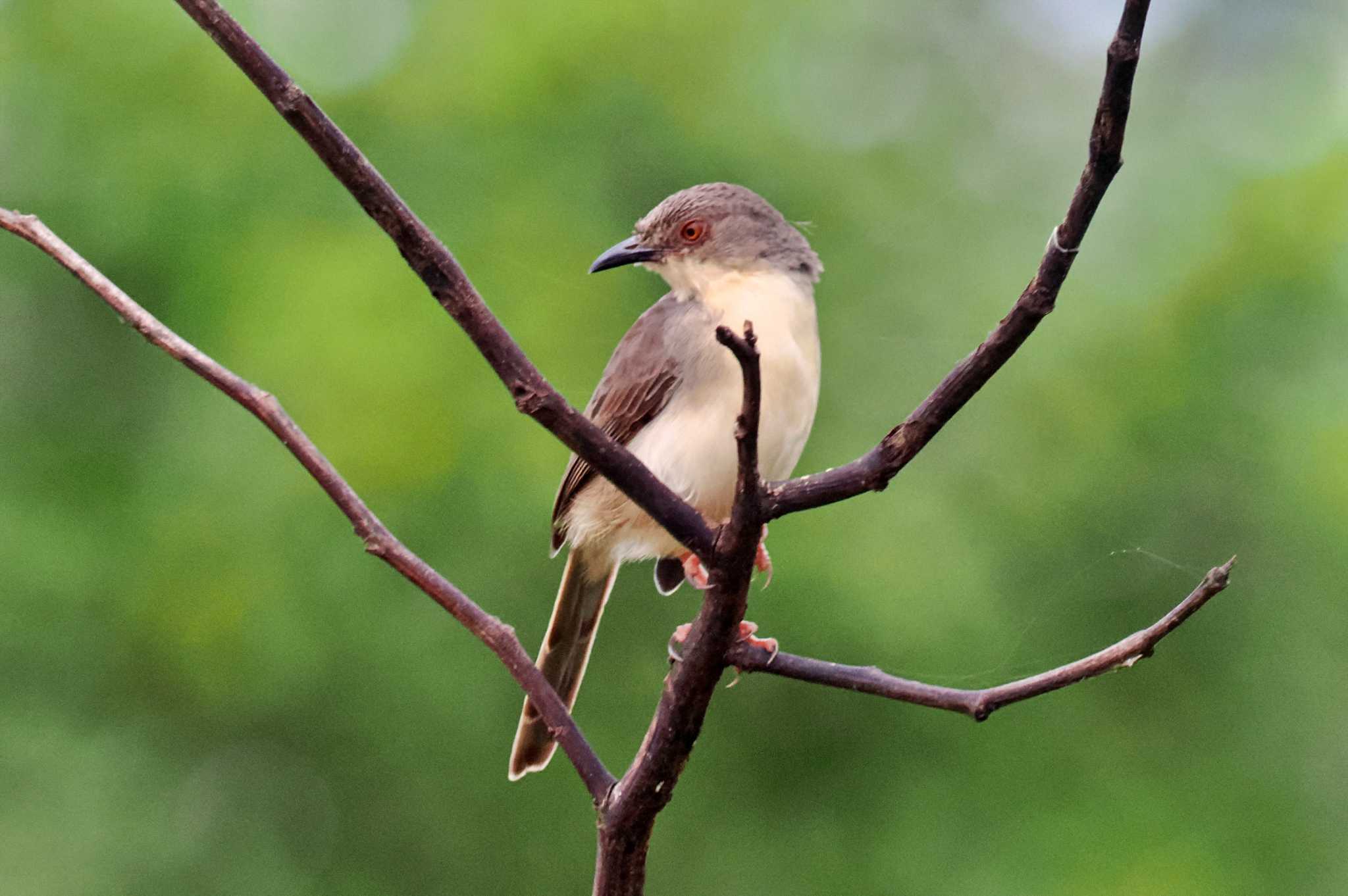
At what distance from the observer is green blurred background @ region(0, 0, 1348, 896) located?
6398mm

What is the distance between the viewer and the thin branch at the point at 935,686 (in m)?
2.34

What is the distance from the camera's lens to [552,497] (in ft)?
19.7

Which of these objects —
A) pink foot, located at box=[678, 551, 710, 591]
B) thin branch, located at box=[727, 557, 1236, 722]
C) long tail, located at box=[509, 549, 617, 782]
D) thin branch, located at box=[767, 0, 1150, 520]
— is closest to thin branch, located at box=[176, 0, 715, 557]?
thin branch, located at box=[767, 0, 1150, 520]

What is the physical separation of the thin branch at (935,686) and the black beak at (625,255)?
4.99 feet

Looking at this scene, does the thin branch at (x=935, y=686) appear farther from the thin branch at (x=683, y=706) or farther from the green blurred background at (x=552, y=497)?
the green blurred background at (x=552, y=497)

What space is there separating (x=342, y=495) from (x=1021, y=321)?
4.22 feet

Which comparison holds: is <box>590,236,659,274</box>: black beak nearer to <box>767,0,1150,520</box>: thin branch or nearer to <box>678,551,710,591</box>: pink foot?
<box>678,551,710,591</box>: pink foot

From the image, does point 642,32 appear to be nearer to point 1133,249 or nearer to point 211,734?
point 1133,249

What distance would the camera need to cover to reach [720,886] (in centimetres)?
662

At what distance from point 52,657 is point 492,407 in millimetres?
2641

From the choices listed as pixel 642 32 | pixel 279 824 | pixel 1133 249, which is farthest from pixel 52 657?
pixel 1133 249

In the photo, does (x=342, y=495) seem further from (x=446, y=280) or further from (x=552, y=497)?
(x=552, y=497)

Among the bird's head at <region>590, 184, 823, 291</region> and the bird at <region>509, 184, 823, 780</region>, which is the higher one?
the bird's head at <region>590, 184, 823, 291</region>

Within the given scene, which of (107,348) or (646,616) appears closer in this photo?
(646,616)
